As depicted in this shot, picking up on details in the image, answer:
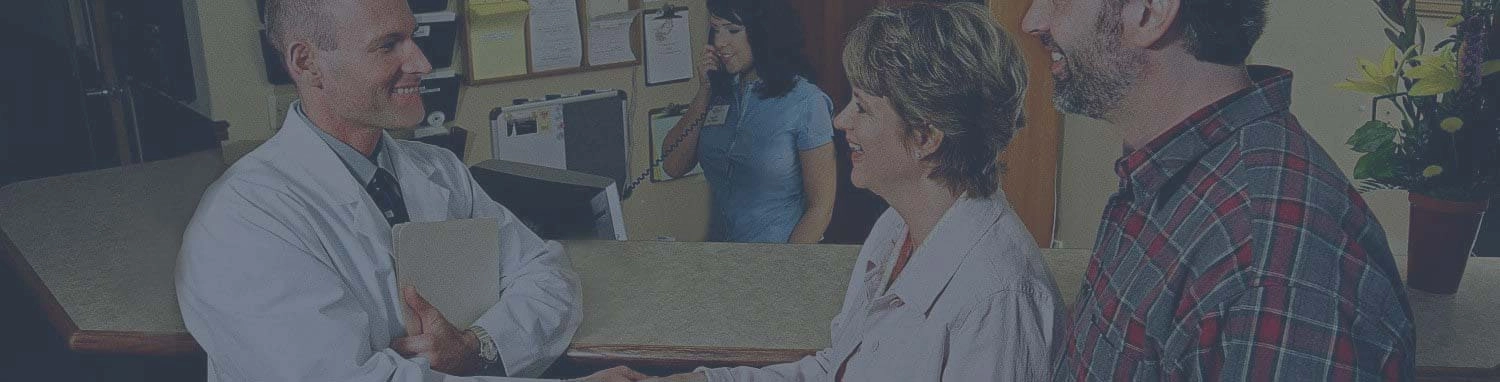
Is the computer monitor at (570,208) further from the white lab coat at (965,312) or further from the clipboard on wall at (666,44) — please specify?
the clipboard on wall at (666,44)

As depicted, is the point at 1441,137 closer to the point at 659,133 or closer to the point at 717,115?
the point at 717,115

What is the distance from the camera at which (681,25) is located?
3.53 meters

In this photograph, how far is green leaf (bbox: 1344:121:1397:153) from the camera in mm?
1650

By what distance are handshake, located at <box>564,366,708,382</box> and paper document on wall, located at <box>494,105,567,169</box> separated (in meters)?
1.91

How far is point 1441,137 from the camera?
1609 mm

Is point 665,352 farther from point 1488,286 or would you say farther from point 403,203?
point 1488,286

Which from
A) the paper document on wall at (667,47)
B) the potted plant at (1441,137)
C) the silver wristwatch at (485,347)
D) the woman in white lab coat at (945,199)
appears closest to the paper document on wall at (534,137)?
the paper document on wall at (667,47)

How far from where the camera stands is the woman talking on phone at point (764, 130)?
8.70ft

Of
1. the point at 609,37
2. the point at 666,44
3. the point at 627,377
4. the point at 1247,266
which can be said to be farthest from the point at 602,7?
the point at 1247,266

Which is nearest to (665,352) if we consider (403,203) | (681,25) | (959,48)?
(403,203)

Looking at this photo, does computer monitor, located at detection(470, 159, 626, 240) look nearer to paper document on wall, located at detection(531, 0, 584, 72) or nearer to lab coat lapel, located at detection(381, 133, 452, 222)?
lab coat lapel, located at detection(381, 133, 452, 222)

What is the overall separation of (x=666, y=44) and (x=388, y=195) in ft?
6.54

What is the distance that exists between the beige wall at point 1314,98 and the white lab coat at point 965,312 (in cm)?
155

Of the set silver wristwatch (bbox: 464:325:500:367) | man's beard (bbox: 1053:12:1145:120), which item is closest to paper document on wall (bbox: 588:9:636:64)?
silver wristwatch (bbox: 464:325:500:367)
